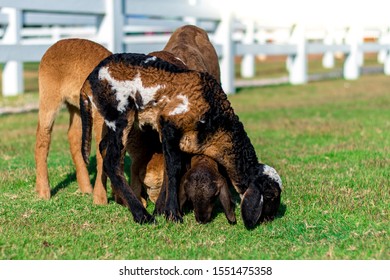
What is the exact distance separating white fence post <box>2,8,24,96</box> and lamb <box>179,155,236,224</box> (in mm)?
8497

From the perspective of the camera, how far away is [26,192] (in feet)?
19.8

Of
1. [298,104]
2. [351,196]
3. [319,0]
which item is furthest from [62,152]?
[319,0]

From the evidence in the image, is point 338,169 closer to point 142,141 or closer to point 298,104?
point 142,141

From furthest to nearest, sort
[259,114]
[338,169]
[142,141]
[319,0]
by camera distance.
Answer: [319,0] → [259,114] → [338,169] → [142,141]

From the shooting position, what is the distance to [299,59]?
1814 cm

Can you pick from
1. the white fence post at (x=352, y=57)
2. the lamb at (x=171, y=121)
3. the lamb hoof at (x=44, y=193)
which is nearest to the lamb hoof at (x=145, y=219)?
the lamb at (x=171, y=121)

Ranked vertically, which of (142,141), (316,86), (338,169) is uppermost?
(142,141)

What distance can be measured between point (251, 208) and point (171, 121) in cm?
77

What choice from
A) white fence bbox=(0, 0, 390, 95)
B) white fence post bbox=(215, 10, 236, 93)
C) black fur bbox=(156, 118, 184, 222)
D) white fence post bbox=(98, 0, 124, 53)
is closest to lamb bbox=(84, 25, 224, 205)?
black fur bbox=(156, 118, 184, 222)

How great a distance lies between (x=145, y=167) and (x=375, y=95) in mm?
9704

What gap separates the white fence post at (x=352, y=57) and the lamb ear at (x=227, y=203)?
16.0 meters

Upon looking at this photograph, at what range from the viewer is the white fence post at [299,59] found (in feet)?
59.4

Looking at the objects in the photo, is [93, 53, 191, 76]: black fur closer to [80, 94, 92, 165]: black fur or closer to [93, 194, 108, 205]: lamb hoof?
[80, 94, 92, 165]: black fur

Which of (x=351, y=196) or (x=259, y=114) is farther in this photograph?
(x=259, y=114)
